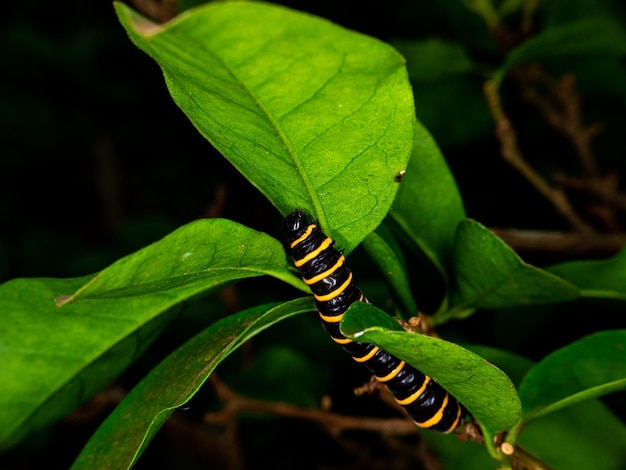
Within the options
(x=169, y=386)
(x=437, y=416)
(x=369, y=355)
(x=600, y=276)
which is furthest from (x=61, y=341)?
(x=600, y=276)

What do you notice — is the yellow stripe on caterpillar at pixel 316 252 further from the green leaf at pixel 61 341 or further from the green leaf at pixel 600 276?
the green leaf at pixel 600 276

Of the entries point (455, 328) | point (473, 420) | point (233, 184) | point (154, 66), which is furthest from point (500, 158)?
point (154, 66)

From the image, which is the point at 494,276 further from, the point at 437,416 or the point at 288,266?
the point at 288,266

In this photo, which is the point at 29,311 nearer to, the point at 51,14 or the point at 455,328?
the point at 455,328

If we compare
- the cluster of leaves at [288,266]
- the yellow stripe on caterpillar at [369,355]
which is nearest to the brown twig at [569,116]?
the cluster of leaves at [288,266]

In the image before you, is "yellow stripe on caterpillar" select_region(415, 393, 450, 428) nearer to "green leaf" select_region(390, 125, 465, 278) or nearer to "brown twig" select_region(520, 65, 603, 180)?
Result: "green leaf" select_region(390, 125, 465, 278)
